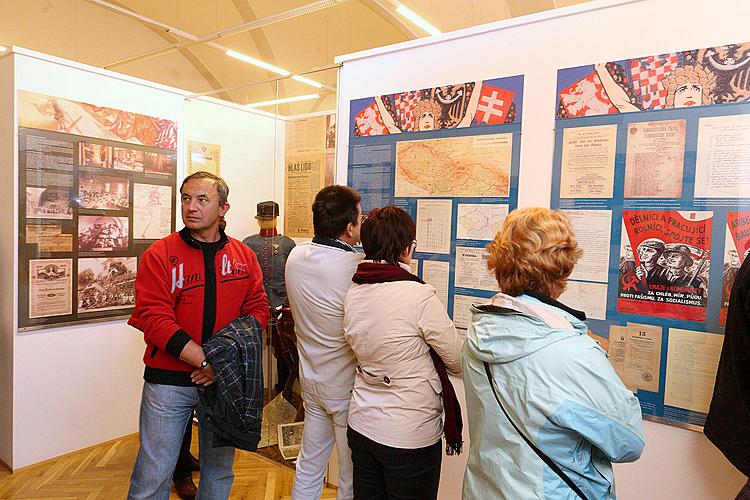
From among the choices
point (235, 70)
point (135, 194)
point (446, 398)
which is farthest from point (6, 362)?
point (235, 70)

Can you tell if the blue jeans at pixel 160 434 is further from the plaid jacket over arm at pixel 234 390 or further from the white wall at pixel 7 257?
the white wall at pixel 7 257

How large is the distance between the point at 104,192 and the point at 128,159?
1.07ft

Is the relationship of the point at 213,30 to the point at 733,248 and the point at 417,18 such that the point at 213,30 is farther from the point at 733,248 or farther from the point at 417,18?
the point at 733,248

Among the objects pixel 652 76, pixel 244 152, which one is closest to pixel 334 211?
pixel 652 76

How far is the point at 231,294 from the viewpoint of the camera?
2.40m

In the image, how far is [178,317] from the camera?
2277mm

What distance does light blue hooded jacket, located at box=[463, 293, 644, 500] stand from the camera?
127 cm

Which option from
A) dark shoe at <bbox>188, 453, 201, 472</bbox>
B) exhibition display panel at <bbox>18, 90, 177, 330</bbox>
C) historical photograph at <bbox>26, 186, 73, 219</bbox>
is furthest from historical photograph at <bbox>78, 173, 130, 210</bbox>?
dark shoe at <bbox>188, 453, 201, 472</bbox>

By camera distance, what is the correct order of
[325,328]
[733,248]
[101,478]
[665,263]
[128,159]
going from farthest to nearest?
[128,159], [101,478], [325,328], [665,263], [733,248]

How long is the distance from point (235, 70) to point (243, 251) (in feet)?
26.6

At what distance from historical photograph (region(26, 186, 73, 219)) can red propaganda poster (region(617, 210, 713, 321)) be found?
11.5 feet

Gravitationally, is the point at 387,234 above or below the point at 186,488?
above

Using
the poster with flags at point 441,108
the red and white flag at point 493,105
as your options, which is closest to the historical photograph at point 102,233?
the poster with flags at point 441,108

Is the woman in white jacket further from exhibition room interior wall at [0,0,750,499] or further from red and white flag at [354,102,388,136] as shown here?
red and white flag at [354,102,388,136]
